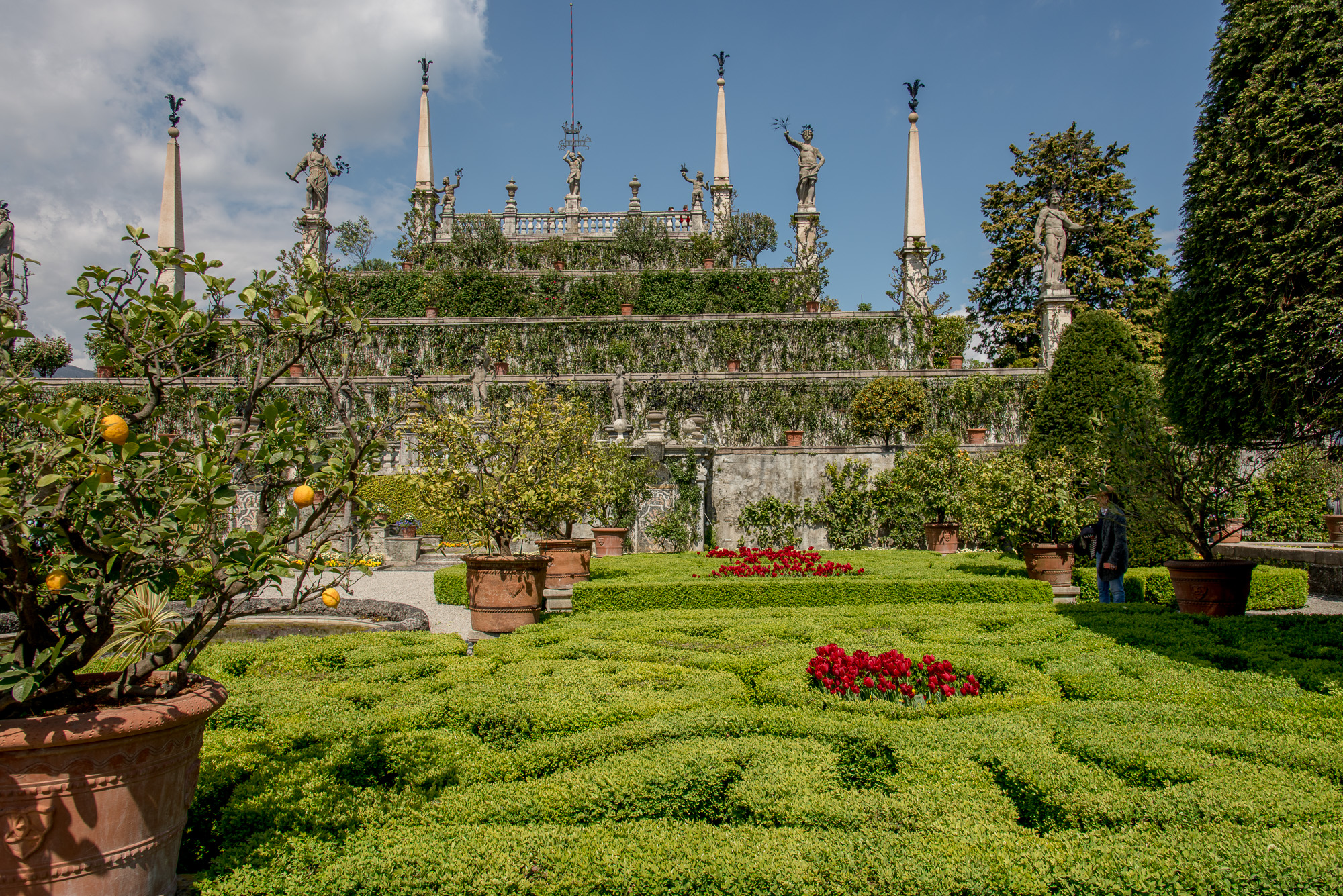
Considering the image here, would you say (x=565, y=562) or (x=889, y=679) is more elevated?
(x=565, y=562)

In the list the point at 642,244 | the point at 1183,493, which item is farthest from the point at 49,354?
the point at 1183,493

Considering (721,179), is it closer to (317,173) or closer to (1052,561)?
(317,173)

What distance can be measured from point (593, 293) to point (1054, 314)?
15.2 metres

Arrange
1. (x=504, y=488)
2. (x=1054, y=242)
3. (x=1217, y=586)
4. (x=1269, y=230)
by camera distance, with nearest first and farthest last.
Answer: (x=1269, y=230), (x=1217, y=586), (x=504, y=488), (x=1054, y=242)

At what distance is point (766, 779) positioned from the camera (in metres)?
3.61

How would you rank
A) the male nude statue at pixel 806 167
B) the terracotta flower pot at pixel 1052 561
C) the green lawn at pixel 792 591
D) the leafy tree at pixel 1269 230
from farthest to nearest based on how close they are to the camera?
the male nude statue at pixel 806 167 < the terracotta flower pot at pixel 1052 561 < the green lawn at pixel 792 591 < the leafy tree at pixel 1269 230

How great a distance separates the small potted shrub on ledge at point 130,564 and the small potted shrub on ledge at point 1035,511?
9.88 m

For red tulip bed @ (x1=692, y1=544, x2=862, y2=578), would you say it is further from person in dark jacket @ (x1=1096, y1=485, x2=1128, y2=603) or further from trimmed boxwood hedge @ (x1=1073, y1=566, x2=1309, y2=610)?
trimmed boxwood hedge @ (x1=1073, y1=566, x2=1309, y2=610)

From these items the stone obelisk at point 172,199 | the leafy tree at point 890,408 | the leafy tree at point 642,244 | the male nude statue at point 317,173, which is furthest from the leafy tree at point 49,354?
the leafy tree at point 890,408

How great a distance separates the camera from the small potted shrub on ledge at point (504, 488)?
25.8 feet

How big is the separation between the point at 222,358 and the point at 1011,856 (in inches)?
136

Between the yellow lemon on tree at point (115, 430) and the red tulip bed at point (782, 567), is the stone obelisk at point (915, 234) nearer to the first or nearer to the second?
the red tulip bed at point (782, 567)

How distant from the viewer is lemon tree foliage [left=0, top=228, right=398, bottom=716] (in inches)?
98.7

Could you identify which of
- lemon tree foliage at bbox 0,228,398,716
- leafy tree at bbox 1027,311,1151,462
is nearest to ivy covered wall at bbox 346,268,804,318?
leafy tree at bbox 1027,311,1151,462
